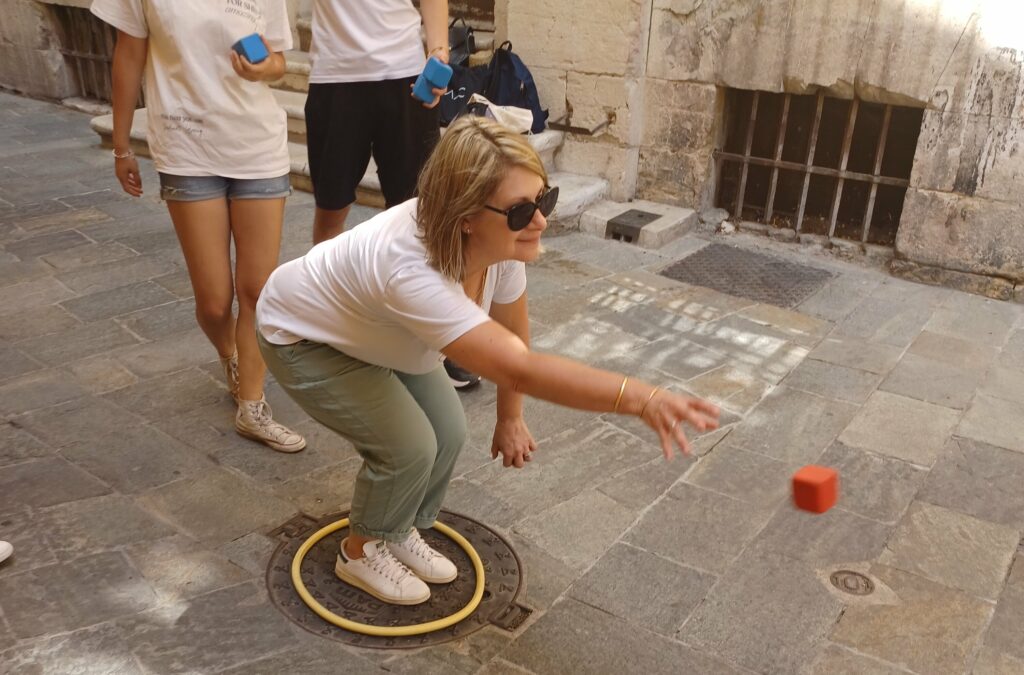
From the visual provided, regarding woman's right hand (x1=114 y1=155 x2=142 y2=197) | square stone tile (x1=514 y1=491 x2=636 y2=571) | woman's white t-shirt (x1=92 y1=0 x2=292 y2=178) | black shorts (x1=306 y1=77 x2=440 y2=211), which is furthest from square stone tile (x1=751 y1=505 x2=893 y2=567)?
woman's right hand (x1=114 y1=155 x2=142 y2=197)

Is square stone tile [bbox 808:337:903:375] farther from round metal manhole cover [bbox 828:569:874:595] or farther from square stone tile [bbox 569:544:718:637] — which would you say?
square stone tile [bbox 569:544:718:637]

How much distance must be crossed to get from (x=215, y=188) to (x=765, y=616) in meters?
2.20

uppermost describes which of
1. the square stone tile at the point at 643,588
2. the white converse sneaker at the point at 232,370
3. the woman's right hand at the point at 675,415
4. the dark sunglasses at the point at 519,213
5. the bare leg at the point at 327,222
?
the dark sunglasses at the point at 519,213

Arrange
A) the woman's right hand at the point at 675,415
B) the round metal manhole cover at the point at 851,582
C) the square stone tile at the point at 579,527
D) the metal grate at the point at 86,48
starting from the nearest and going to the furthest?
1. the woman's right hand at the point at 675,415
2. the round metal manhole cover at the point at 851,582
3. the square stone tile at the point at 579,527
4. the metal grate at the point at 86,48

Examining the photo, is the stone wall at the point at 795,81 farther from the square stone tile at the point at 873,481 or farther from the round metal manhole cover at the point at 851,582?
the round metal manhole cover at the point at 851,582

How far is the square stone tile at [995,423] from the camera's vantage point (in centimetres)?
374

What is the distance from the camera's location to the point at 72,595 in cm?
266

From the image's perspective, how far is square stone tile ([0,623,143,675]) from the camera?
7.86 ft

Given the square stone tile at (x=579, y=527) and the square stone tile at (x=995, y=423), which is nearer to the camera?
the square stone tile at (x=579, y=527)

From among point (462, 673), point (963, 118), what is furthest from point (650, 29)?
point (462, 673)

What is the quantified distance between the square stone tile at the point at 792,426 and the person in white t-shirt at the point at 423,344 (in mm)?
1335

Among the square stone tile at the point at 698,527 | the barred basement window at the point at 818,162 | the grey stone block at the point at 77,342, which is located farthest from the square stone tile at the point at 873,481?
the grey stone block at the point at 77,342

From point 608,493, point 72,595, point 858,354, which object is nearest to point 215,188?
point 72,595

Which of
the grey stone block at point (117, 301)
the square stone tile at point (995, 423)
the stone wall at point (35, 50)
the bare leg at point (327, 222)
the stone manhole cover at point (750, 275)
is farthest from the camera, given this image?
the stone wall at point (35, 50)
